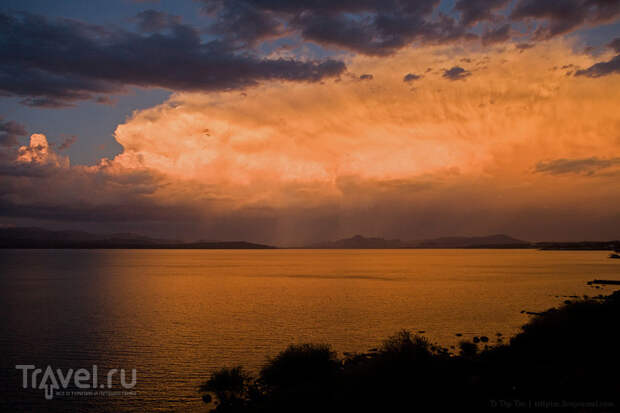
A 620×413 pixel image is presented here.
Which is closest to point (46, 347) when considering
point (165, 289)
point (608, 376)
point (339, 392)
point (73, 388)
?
point (73, 388)

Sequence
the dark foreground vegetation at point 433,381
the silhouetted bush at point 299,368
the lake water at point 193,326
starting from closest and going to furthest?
the dark foreground vegetation at point 433,381 < the silhouetted bush at point 299,368 < the lake water at point 193,326

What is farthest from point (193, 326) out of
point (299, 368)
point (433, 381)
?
point (433, 381)

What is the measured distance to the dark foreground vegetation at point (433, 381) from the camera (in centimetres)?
1652

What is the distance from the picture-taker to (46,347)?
3462cm

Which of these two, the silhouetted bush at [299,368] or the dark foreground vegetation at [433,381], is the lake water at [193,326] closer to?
the silhouetted bush at [299,368]

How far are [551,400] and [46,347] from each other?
36340 millimetres

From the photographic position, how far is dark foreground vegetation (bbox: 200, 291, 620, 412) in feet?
54.2

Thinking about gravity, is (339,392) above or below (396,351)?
below

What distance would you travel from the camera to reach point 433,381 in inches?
691

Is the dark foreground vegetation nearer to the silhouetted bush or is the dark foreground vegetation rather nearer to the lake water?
the silhouetted bush

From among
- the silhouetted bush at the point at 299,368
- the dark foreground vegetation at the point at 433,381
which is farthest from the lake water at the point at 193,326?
the dark foreground vegetation at the point at 433,381

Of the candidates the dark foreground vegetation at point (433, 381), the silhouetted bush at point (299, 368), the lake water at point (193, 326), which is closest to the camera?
the dark foreground vegetation at point (433, 381)

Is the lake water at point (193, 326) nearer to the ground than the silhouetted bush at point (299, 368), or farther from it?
nearer to the ground

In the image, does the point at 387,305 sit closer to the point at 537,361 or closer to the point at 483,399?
the point at 537,361
